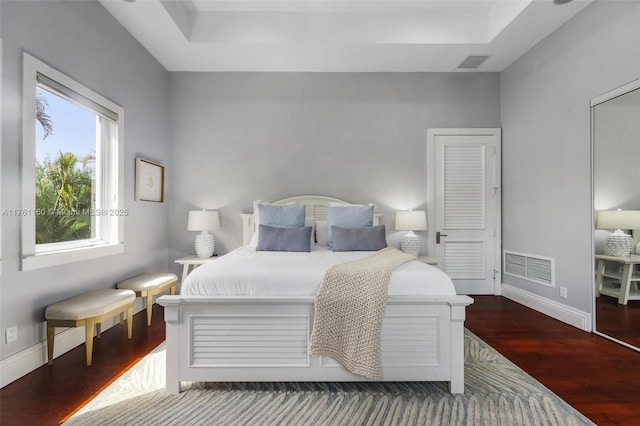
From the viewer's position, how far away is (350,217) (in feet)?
11.8

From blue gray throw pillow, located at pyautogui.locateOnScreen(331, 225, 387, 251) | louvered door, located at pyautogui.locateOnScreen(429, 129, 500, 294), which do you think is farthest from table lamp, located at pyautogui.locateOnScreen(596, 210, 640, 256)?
blue gray throw pillow, located at pyautogui.locateOnScreen(331, 225, 387, 251)

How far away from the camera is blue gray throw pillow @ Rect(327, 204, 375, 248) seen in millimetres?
3580

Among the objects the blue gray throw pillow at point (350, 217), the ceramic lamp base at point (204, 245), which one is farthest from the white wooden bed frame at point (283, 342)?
the ceramic lamp base at point (204, 245)

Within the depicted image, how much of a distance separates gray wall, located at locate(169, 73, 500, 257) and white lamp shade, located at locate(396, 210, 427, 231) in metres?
0.26

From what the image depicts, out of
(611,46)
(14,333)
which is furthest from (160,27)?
(611,46)

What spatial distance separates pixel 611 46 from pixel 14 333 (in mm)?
4795

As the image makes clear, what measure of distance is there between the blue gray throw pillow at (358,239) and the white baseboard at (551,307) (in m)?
1.85

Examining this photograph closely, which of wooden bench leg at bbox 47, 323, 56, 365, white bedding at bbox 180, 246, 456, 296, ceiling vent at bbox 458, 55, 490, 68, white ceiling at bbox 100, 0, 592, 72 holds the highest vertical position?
white ceiling at bbox 100, 0, 592, 72

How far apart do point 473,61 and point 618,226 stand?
7.70 feet

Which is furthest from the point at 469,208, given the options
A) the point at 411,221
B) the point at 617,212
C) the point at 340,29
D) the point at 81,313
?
the point at 81,313

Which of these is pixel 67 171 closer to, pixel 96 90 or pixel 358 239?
pixel 96 90

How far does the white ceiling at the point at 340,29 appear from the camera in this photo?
3.39 metres

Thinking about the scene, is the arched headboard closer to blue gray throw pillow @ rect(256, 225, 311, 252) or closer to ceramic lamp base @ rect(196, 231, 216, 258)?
ceramic lamp base @ rect(196, 231, 216, 258)

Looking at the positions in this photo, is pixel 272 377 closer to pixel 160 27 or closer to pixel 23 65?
pixel 23 65
